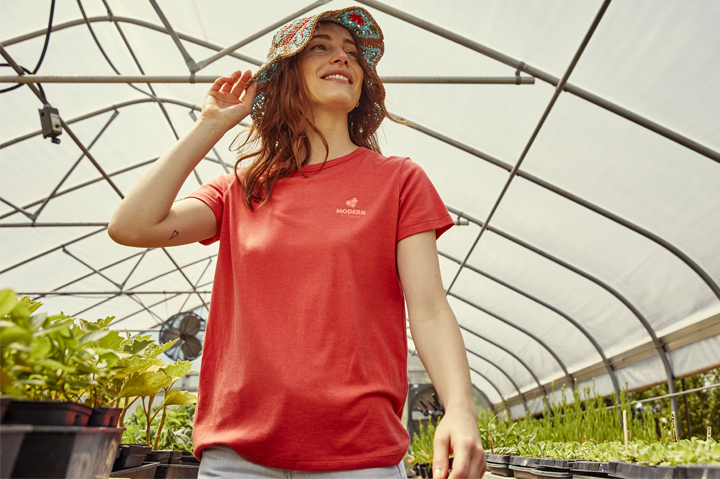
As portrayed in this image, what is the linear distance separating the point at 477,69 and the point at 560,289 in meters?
3.73

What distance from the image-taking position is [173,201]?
1058 mm

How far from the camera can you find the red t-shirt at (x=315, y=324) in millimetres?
879

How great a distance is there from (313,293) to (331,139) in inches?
17.9

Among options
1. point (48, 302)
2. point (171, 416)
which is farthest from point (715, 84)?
point (48, 302)

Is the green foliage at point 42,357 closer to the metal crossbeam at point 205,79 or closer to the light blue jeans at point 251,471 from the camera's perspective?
the light blue jeans at point 251,471

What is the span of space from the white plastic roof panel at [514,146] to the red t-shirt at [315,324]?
3.14m

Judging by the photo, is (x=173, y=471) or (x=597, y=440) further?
(x=597, y=440)

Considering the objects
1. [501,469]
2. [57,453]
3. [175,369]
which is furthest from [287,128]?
[501,469]

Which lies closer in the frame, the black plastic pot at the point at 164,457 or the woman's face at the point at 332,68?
the woman's face at the point at 332,68

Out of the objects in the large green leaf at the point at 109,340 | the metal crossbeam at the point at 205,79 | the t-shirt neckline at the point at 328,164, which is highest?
the metal crossbeam at the point at 205,79

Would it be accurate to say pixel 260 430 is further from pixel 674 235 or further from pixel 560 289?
pixel 560 289

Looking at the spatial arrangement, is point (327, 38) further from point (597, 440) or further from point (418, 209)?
point (597, 440)

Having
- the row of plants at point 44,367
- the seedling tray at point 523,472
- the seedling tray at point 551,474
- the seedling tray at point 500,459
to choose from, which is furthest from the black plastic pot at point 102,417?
the seedling tray at point 500,459

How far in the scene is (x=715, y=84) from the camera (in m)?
3.54
